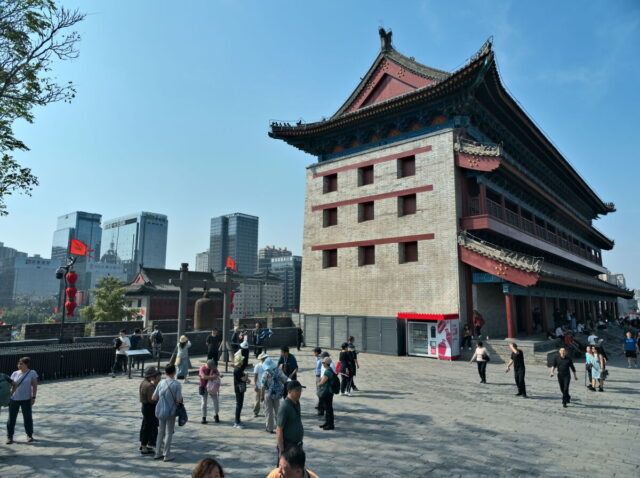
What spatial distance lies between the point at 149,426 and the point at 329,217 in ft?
80.6

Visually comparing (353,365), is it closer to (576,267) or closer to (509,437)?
(509,437)

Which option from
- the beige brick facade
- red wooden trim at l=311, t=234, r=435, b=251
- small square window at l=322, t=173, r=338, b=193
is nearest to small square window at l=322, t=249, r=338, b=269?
→ the beige brick facade

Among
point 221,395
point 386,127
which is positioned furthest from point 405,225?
point 221,395

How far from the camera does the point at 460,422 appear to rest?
985cm

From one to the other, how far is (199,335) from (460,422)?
53.5 ft

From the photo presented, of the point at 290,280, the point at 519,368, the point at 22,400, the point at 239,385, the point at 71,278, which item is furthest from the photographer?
the point at 290,280

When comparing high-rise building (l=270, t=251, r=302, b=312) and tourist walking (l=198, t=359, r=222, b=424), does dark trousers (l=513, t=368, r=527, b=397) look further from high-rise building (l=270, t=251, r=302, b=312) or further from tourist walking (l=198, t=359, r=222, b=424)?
high-rise building (l=270, t=251, r=302, b=312)

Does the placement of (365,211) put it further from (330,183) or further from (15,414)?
(15,414)

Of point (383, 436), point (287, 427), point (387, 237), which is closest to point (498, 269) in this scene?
point (387, 237)

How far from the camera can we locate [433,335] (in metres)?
21.9

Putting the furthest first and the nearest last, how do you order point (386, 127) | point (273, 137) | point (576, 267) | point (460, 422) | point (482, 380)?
point (576, 267), point (273, 137), point (386, 127), point (482, 380), point (460, 422)

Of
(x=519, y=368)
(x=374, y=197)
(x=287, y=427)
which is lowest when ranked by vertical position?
(x=519, y=368)

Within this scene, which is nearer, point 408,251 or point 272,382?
point 272,382

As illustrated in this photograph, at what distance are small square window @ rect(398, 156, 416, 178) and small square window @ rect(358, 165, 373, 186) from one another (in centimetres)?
248
